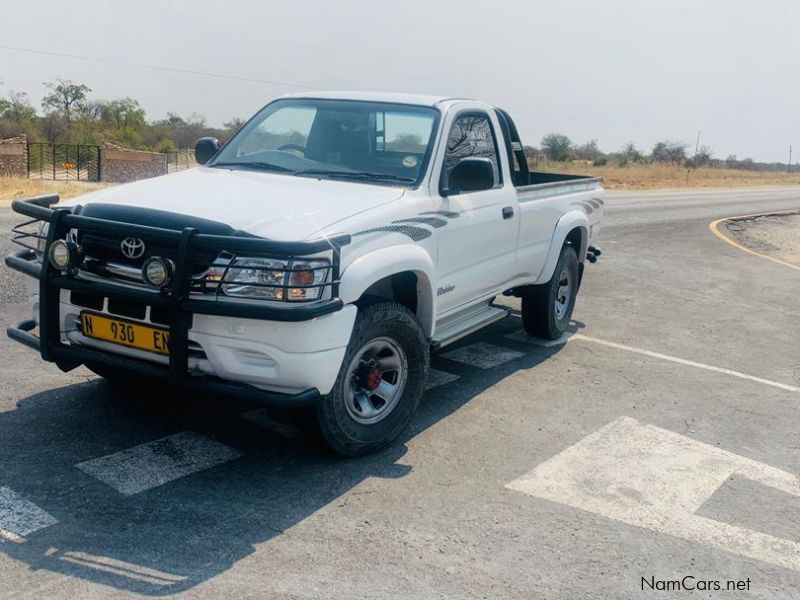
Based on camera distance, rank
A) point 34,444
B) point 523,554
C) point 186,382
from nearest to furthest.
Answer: point 523,554
point 186,382
point 34,444

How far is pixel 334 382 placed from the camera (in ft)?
15.1

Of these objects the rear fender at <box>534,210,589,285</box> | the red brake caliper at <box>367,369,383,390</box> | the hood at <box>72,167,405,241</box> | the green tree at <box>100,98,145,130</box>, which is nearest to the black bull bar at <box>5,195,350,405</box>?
the hood at <box>72,167,405,241</box>

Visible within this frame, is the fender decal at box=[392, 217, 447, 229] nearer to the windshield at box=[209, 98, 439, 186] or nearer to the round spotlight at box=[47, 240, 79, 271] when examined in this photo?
the windshield at box=[209, 98, 439, 186]

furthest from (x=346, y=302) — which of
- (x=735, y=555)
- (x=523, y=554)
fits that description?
(x=735, y=555)

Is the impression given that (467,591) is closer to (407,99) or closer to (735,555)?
(735,555)

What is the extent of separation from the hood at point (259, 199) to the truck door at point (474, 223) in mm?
547

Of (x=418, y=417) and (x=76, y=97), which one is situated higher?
(x=76, y=97)

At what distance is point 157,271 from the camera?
14.4 ft

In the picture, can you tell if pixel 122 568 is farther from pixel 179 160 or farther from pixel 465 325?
pixel 179 160

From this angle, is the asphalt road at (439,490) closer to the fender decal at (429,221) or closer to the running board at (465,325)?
the running board at (465,325)

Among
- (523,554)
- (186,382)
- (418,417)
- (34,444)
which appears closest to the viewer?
(523,554)

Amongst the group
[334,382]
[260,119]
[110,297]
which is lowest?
[334,382]

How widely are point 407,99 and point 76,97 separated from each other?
6903 centimetres

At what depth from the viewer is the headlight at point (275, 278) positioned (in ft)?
14.2
